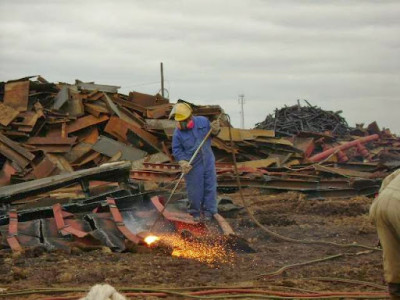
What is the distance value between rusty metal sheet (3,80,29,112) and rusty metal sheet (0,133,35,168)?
4.79ft

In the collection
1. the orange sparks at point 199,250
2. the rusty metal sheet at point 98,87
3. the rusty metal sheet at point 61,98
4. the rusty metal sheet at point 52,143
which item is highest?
the rusty metal sheet at point 98,87

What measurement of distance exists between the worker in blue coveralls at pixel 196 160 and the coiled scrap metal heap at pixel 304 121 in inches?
581

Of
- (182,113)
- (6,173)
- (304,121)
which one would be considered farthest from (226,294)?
(304,121)

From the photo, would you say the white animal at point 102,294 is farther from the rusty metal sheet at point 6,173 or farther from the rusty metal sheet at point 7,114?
the rusty metal sheet at point 7,114

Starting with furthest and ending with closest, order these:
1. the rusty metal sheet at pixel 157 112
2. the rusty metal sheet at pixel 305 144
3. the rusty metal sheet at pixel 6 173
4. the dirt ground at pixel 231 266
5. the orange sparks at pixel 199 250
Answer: the rusty metal sheet at pixel 305 144 < the rusty metal sheet at pixel 157 112 < the rusty metal sheet at pixel 6 173 < the orange sparks at pixel 199 250 < the dirt ground at pixel 231 266

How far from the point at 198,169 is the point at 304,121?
16266 mm

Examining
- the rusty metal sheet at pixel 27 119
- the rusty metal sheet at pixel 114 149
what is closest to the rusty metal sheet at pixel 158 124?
the rusty metal sheet at pixel 114 149

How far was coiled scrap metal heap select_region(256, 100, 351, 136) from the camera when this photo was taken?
82.6ft

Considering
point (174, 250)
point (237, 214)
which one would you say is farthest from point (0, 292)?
point (237, 214)

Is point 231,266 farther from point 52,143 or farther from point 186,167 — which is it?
point 52,143

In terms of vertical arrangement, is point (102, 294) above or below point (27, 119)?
below

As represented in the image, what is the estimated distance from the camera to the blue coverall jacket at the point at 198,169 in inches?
396

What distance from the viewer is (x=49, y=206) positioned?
10.2 metres

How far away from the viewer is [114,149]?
16609mm
